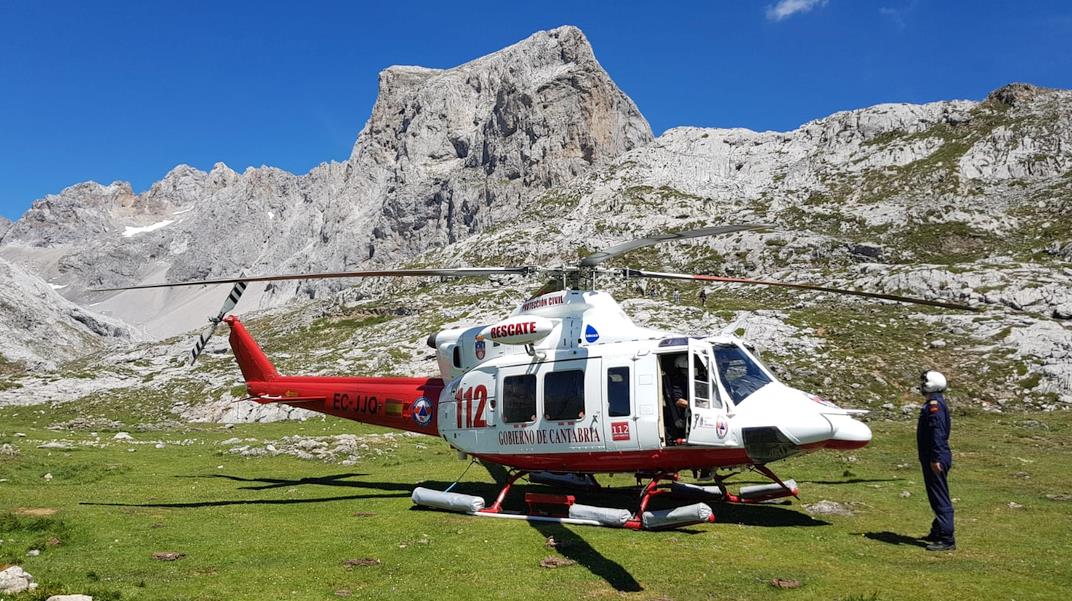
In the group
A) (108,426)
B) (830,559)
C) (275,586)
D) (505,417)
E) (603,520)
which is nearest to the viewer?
(275,586)

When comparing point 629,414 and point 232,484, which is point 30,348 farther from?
point 629,414

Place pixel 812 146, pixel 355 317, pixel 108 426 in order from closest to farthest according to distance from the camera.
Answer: pixel 108 426 → pixel 355 317 → pixel 812 146

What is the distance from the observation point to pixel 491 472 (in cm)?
1962

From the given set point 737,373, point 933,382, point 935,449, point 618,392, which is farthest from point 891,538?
point 618,392

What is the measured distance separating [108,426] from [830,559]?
38487 mm

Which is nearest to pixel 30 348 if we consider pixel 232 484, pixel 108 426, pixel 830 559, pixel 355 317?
pixel 355 317

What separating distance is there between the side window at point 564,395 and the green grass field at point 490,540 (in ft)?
7.74

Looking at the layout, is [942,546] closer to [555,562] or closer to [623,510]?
[623,510]

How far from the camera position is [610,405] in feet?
43.3

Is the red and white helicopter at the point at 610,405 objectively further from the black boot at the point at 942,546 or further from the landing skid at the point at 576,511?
the black boot at the point at 942,546

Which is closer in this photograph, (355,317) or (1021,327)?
(1021,327)

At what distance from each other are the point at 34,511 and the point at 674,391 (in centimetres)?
1358

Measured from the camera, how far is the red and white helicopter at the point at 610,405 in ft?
39.6

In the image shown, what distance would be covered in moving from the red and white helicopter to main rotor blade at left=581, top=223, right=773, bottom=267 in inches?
2.1
